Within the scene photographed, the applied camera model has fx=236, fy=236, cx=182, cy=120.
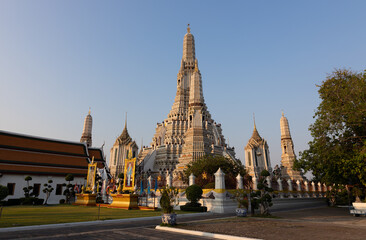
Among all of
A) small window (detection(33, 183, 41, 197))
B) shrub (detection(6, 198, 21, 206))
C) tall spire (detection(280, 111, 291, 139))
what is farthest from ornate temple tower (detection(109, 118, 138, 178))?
tall spire (detection(280, 111, 291, 139))

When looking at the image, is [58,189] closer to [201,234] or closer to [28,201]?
[28,201]

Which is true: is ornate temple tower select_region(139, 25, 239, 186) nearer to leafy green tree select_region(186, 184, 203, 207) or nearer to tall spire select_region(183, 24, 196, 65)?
tall spire select_region(183, 24, 196, 65)

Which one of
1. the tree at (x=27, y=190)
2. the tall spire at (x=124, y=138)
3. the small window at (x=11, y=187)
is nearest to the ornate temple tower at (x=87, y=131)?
the tall spire at (x=124, y=138)

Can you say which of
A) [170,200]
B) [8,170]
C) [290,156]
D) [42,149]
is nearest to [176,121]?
[290,156]

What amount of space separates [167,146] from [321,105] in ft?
156

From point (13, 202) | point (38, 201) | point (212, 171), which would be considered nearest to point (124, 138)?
point (38, 201)

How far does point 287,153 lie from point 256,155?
8.48m

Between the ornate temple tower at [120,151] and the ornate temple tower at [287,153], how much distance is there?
39.5 meters

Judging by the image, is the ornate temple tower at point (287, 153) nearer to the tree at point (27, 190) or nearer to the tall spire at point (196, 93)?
the tall spire at point (196, 93)

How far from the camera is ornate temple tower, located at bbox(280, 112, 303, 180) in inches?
2258

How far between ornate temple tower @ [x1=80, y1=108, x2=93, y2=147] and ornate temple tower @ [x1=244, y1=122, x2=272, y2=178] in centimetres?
4123

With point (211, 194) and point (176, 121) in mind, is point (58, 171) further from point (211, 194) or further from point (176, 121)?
point (176, 121)

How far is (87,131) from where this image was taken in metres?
63.7

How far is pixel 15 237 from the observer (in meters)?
7.55
